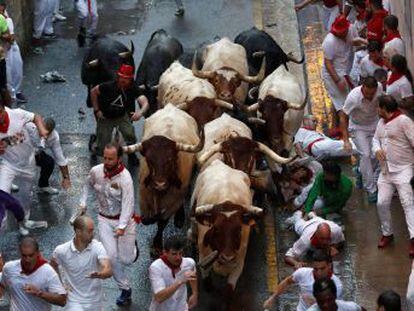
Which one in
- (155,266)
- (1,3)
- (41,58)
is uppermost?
(155,266)

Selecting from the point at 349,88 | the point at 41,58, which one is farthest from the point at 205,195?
Result: the point at 41,58

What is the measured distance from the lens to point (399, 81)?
16781 mm

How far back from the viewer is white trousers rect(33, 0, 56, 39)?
23.1 meters

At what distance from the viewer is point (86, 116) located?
20.0m

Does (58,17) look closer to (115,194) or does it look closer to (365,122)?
(365,122)

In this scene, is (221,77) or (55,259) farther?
(221,77)

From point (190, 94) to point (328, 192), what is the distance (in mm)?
2576

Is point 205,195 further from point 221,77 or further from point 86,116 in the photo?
point 86,116

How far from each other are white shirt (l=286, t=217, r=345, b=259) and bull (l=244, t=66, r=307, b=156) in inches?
71.9

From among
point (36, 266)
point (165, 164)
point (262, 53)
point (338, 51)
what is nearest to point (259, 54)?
point (262, 53)

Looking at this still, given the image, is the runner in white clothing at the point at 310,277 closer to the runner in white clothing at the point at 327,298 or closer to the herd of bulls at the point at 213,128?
the runner in white clothing at the point at 327,298

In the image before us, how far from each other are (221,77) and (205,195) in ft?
11.4

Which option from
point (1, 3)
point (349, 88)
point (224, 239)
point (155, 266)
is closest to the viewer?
point (155, 266)

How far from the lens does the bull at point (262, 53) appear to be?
1969 centimetres
